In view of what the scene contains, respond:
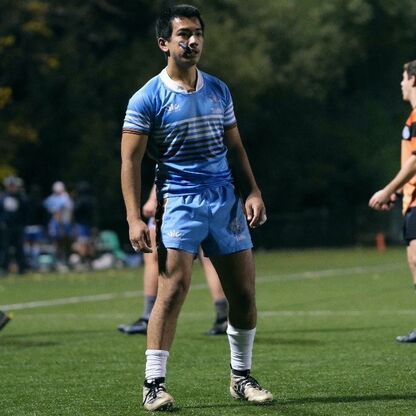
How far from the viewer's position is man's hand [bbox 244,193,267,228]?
796 cm

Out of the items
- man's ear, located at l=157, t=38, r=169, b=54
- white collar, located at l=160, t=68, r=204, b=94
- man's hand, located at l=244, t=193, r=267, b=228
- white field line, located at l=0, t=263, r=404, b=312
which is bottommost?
white field line, located at l=0, t=263, r=404, b=312

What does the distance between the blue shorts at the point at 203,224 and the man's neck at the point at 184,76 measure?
1.98 ft

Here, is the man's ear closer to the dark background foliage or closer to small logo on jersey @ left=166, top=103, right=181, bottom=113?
small logo on jersey @ left=166, top=103, right=181, bottom=113

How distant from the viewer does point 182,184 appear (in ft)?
25.9

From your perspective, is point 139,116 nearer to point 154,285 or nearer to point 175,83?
point 175,83

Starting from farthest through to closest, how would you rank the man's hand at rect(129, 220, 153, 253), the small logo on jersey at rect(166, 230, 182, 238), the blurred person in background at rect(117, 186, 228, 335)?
the blurred person in background at rect(117, 186, 228, 335) → the small logo on jersey at rect(166, 230, 182, 238) → the man's hand at rect(129, 220, 153, 253)

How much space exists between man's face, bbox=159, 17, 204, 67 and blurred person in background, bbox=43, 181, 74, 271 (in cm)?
2346

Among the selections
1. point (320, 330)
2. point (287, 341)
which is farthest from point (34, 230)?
point (287, 341)

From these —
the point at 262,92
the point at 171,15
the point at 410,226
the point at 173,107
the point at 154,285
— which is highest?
the point at 262,92

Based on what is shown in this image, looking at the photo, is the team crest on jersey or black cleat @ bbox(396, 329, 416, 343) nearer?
the team crest on jersey

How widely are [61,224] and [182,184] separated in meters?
23.8

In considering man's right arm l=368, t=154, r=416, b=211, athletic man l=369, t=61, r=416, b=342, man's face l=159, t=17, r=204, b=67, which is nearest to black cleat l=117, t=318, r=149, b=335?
athletic man l=369, t=61, r=416, b=342

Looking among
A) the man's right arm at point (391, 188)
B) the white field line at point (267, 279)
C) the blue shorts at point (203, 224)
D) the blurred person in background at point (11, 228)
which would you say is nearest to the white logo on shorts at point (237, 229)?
the blue shorts at point (203, 224)

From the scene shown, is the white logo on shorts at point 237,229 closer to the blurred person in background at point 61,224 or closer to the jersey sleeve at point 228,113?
the jersey sleeve at point 228,113
